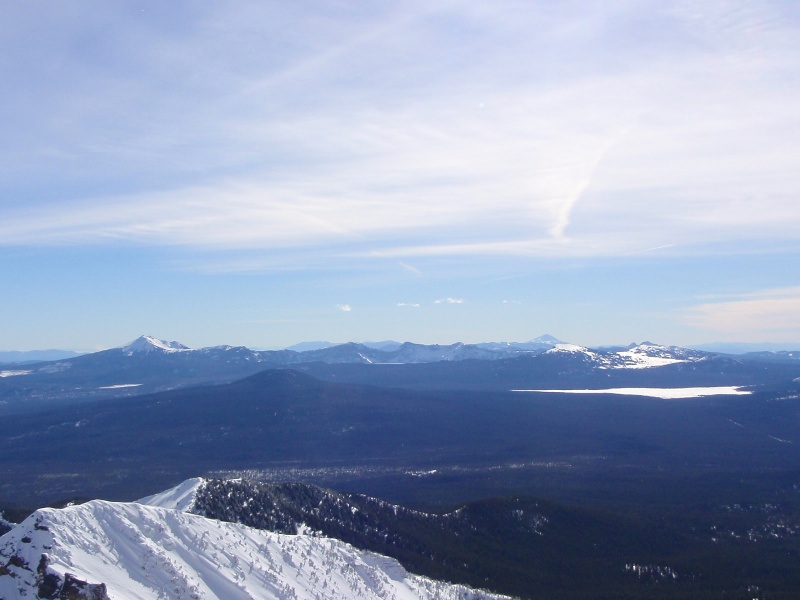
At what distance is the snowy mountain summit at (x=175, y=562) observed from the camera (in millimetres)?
69562

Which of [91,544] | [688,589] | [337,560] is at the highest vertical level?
[91,544]

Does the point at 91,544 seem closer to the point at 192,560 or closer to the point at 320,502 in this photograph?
the point at 192,560

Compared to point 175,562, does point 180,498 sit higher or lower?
higher

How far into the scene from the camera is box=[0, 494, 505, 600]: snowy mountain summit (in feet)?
228

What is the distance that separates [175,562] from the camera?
81.6m

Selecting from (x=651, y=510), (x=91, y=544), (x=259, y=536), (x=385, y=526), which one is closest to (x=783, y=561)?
(x=651, y=510)

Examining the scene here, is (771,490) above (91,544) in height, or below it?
below

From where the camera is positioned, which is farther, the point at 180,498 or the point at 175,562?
the point at 180,498

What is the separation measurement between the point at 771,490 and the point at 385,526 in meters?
118

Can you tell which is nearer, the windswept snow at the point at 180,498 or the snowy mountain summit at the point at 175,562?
the snowy mountain summit at the point at 175,562

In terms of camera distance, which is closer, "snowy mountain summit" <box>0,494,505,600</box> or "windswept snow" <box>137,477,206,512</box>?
"snowy mountain summit" <box>0,494,505,600</box>

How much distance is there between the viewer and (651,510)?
172 meters

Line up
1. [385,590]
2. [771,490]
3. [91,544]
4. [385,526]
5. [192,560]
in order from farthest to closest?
[771,490], [385,526], [385,590], [192,560], [91,544]

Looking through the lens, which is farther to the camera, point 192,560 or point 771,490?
point 771,490
